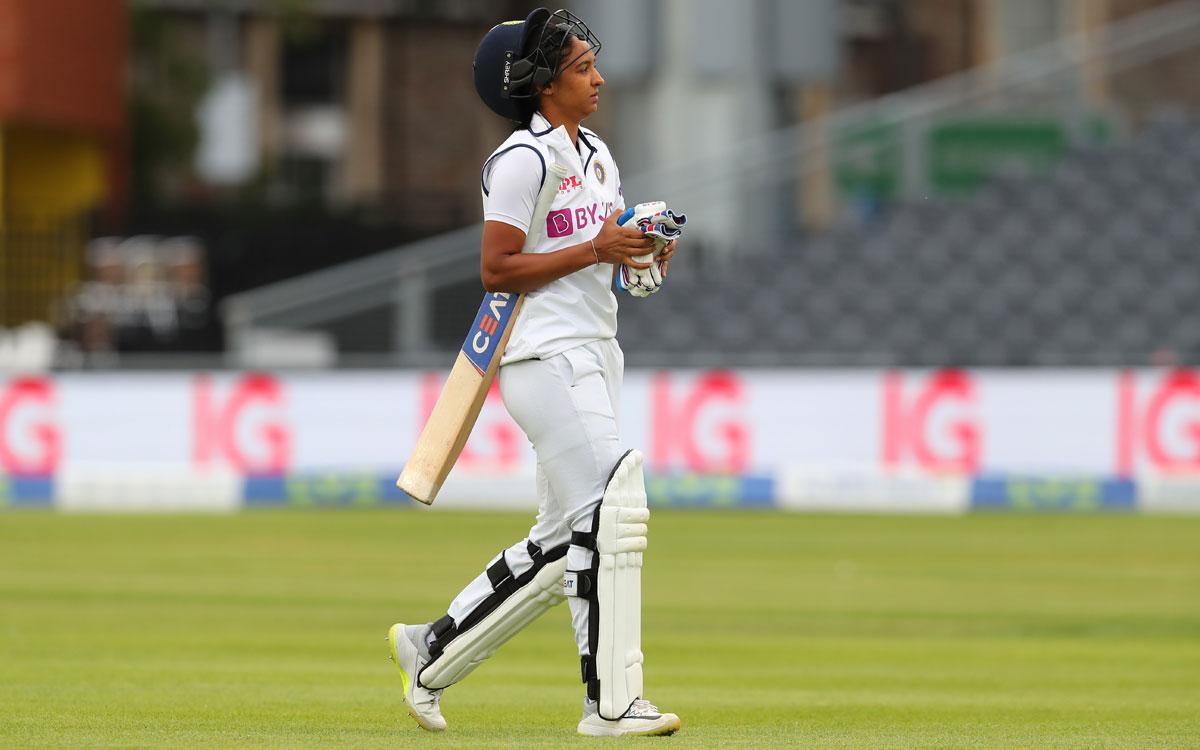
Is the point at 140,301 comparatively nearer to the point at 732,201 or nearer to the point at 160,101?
the point at 732,201

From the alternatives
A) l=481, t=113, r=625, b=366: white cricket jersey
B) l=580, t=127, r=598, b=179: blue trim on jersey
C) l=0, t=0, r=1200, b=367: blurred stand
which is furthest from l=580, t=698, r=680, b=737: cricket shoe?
l=0, t=0, r=1200, b=367: blurred stand

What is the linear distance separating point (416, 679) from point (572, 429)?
97cm

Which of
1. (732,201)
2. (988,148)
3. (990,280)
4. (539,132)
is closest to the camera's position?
(539,132)

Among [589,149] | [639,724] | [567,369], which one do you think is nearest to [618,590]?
[639,724]

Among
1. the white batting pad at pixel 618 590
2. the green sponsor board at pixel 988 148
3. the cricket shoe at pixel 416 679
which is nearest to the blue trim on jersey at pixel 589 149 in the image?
the white batting pad at pixel 618 590

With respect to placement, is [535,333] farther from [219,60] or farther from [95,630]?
[219,60]

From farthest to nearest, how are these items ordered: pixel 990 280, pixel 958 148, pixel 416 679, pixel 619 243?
pixel 958 148 < pixel 990 280 < pixel 416 679 < pixel 619 243

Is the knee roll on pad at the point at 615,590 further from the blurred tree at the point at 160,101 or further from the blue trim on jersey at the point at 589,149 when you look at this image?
the blurred tree at the point at 160,101

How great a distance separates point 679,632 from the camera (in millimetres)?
11180

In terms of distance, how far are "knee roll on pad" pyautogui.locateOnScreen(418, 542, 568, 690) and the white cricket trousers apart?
95mm

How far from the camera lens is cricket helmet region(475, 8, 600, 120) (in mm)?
6551

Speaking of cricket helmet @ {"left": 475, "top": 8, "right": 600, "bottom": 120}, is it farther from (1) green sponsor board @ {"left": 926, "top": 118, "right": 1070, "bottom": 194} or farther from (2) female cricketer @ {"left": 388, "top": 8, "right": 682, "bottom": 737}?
(1) green sponsor board @ {"left": 926, "top": 118, "right": 1070, "bottom": 194}

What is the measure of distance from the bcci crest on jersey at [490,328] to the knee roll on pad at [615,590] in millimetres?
522

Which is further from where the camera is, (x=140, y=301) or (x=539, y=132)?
(x=140, y=301)
